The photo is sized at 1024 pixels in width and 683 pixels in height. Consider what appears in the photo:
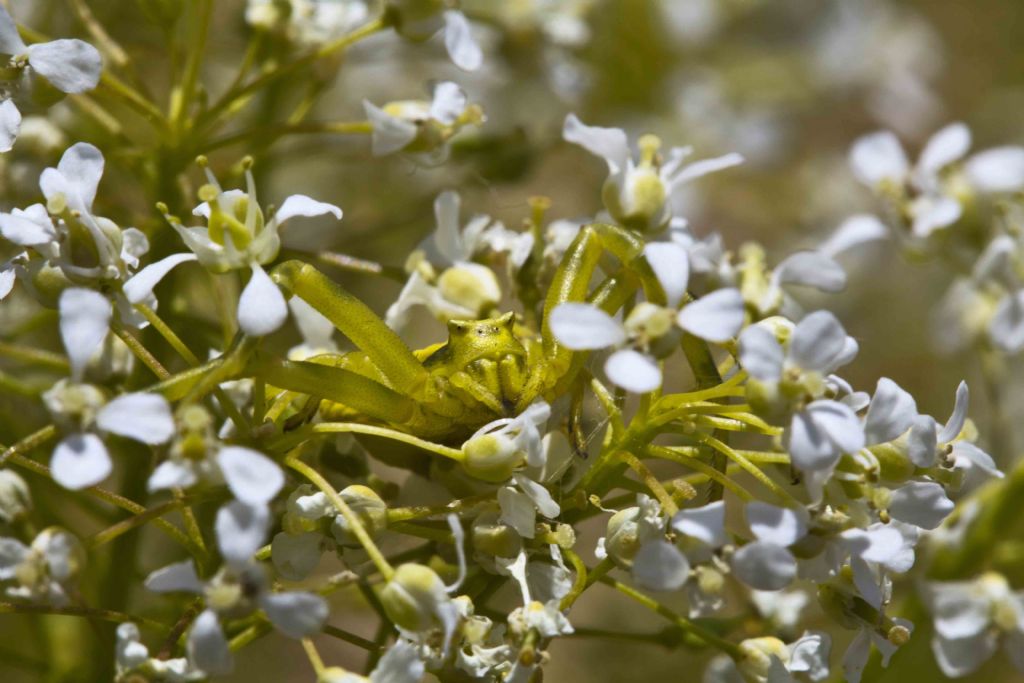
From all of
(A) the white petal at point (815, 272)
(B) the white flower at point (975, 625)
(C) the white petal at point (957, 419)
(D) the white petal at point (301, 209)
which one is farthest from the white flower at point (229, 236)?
(B) the white flower at point (975, 625)

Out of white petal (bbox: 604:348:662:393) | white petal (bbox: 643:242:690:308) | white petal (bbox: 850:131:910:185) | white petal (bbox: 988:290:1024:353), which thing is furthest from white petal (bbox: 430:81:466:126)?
white petal (bbox: 988:290:1024:353)

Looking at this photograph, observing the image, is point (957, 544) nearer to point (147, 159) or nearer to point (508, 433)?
point (508, 433)

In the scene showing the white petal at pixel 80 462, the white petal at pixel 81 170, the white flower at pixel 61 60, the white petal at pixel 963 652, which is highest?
the white flower at pixel 61 60

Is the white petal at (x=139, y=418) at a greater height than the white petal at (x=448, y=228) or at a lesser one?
greater

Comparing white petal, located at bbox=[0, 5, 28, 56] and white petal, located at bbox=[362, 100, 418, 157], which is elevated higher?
white petal, located at bbox=[0, 5, 28, 56]

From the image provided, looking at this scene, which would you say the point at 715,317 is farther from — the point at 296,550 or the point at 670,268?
the point at 296,550

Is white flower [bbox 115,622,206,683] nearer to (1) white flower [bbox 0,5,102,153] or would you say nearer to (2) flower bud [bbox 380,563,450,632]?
(2) flower bud [bbox 380,563,450,632]

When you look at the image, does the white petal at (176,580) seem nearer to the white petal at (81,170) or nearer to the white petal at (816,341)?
the white petal at (81,170)
